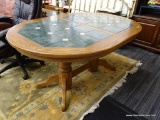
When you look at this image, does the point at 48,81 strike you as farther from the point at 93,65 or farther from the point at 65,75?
the point at 93,65

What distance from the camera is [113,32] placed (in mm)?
1373

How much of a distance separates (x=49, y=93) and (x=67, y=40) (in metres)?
0.75

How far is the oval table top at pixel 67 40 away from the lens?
0.95 meters

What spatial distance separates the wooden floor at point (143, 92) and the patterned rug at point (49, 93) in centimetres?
9

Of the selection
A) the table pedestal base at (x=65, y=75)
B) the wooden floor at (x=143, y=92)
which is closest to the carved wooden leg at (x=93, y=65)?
the table pedestal base at (x=65, y=75)

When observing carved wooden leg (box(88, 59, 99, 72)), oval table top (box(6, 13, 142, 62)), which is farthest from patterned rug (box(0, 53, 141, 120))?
oval table top (box(6, 13, 142, 62))

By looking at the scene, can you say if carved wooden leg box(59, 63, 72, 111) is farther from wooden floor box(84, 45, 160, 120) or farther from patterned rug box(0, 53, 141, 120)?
wooden floor box(84, 45, 160, 120)

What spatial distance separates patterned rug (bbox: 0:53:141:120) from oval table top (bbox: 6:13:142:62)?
0.65 m

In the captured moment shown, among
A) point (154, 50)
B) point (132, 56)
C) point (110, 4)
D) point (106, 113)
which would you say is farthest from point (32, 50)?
point (110, 4)

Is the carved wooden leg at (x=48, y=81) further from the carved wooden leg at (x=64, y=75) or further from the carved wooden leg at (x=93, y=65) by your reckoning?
the carved wooden leg at (x=93, y=65)

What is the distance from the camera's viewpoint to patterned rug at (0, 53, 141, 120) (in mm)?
1337

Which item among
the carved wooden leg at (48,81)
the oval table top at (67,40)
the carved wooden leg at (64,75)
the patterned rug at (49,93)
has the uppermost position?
the oval table top at (67,40)

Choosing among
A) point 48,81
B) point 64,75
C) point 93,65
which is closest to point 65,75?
point 64,75

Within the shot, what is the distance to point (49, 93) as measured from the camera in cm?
158
